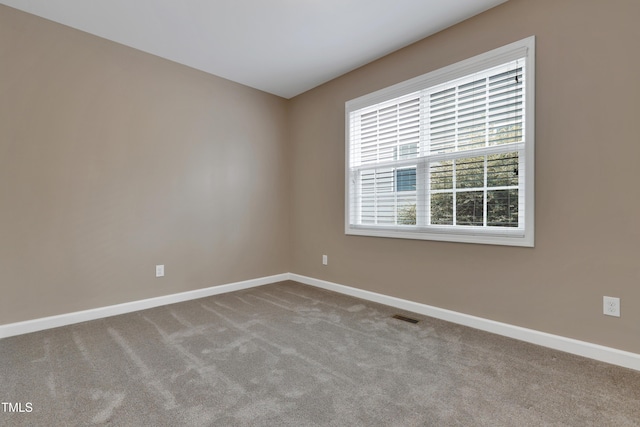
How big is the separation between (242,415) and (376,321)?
1.55 metres

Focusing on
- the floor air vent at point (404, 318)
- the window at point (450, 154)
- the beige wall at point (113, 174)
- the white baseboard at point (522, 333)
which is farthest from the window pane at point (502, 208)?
the beige wall at point (113, 174)

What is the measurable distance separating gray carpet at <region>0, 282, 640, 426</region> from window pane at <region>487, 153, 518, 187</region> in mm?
1225

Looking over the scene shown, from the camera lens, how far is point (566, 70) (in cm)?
211

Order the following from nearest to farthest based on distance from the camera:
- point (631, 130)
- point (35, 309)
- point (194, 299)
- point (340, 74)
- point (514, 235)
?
point (631, 130), point (514, 235), point (35, 309), point (194, 299), point (340, 74)

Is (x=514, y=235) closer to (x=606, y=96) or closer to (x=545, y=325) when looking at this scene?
(x=545, y=325)

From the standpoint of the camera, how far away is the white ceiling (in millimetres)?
2389

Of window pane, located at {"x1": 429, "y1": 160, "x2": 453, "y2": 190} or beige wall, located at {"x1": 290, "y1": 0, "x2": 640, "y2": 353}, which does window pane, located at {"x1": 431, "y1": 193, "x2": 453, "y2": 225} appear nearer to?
window pane, located at {"x1": 429, "y1": 160, "x2": 453, "y2": 190}

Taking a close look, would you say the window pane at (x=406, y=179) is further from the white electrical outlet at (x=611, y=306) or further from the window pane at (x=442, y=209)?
the white electrical outlet at (x=611, y=306)

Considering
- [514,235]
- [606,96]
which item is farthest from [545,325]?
[606,96]

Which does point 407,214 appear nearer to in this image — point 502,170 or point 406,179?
point 406,179

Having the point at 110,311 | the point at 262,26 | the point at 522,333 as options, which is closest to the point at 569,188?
the point at 522,333

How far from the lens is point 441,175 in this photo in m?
Result: 2.80

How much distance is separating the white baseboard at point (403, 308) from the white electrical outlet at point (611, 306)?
A: 0.23 m

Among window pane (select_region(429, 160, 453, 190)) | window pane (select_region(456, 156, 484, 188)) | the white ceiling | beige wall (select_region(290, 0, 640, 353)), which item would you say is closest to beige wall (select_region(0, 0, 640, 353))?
beige wall (select_region(290, 0, 640, 353))
